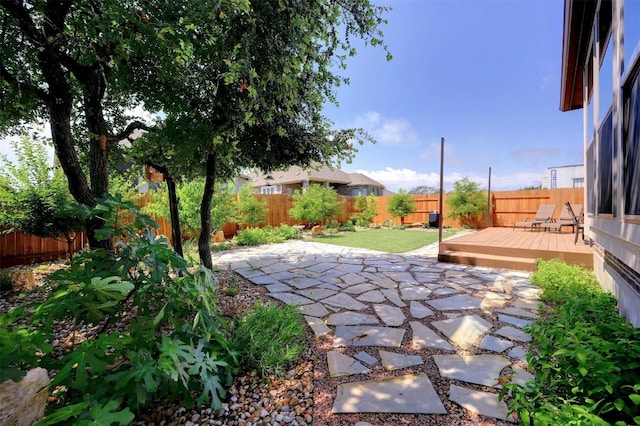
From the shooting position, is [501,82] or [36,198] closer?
[36,198]

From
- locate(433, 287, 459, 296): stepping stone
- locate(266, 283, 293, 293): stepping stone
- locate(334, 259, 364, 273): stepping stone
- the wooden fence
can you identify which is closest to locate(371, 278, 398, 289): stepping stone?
locate(433, 287, 459, 296): stepping stone

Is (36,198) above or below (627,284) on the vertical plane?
above

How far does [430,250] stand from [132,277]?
717cm

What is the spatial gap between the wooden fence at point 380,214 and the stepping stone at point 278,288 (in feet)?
15.7

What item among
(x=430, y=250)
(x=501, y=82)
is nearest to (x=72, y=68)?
(x=430, y=250)

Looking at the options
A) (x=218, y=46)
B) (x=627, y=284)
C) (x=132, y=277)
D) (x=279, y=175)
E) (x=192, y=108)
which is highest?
(x=279, y=175)

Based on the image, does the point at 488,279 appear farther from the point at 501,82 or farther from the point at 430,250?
the point at 501,82

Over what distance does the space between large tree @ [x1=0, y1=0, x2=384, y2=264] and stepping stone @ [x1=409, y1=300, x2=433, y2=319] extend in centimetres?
253

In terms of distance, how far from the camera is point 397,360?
7.27 feet

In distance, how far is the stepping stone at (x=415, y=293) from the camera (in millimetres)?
3697

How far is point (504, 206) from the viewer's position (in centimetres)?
1230

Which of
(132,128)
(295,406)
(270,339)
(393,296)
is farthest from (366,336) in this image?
(132,128)

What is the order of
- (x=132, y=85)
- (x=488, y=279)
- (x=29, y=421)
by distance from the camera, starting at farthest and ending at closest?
(x=488, y=279), (x=132, y=85), (x=29, y=421)

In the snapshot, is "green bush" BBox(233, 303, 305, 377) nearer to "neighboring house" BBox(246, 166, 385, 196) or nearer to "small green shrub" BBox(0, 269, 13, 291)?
"small green shrub" BBox(0, 269, 13, 291)
